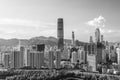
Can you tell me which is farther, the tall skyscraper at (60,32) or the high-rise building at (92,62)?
the tall skyscraper at (60,32)

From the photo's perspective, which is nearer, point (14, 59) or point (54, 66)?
point (14, 59)

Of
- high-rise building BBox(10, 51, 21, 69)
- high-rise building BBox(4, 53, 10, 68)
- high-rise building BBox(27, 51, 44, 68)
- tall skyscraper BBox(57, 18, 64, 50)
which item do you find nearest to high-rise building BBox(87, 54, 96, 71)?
high-rise building BBox(27, 51, 44, 68)

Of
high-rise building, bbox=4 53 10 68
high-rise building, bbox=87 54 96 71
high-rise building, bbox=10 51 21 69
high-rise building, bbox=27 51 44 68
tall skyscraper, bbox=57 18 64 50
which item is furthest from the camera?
tall skyscraper, bbox=57 18 64 50

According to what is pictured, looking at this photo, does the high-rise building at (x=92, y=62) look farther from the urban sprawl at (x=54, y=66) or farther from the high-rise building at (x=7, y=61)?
the high-rise building at (x=7, y=61)

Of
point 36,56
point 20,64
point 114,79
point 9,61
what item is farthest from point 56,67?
point 114,79

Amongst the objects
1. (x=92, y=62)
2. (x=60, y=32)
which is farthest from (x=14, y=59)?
(x=60, y=32)

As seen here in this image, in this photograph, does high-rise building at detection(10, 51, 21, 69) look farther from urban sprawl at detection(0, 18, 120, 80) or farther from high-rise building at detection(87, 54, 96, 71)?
high-rise building at detection(87, 54, 96, 71)

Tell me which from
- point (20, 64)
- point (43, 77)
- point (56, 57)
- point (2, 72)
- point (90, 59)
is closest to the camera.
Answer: point (43, 77)

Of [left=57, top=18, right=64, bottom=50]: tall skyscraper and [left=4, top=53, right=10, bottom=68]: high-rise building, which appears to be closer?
[left=4, top=53, right=10, bottom=68]: high-rise building

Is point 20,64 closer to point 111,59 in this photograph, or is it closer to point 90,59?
point 90,59

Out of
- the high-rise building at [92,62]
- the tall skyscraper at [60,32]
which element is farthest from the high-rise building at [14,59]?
the tall skyscraper at [60,32]

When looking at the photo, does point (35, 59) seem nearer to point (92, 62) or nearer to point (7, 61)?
point (7, 61)
